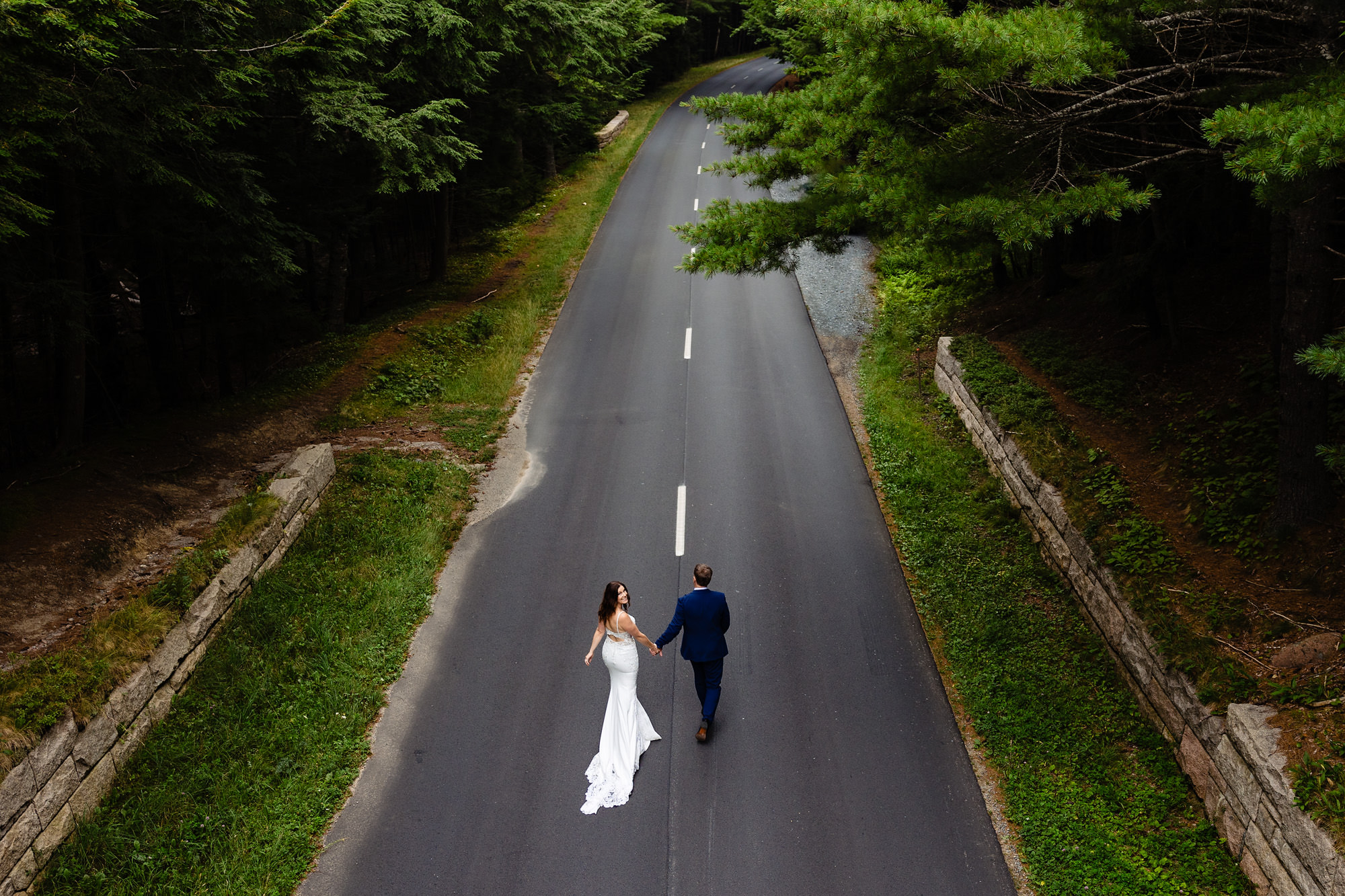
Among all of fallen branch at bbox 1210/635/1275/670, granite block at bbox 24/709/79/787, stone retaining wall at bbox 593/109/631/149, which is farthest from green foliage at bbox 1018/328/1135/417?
stone retaining wall at bbox 593/109/631/149

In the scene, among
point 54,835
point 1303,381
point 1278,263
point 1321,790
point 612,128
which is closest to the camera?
point 1321,790

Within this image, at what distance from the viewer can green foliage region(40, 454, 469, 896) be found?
21.2 feet

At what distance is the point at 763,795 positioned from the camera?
723 cm

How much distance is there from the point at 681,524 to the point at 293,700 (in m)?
5.37

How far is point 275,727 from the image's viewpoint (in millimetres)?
7816

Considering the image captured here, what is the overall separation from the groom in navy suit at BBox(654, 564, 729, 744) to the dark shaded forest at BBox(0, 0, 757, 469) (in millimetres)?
6733

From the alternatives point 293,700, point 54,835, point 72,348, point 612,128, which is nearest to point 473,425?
A: point 72,348

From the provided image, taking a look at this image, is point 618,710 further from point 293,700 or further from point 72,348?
point 72,348

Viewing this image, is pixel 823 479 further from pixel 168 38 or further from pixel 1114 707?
pixel 168 38

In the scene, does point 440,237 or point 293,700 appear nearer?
point 293,700

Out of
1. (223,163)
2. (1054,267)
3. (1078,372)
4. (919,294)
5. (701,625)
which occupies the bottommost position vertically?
(701,625)

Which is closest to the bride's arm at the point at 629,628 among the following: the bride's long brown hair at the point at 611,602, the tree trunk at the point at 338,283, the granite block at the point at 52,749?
the bride's long brown hair at the point at 611,602

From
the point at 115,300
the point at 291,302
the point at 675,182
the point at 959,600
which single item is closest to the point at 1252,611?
the point at 959,600

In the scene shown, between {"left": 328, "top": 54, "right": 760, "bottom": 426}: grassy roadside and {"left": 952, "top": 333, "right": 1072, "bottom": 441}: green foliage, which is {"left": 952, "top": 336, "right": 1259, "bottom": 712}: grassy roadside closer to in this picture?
{"left": 952, "top": 333, "right": 1072, "bottom": 441}: green foliage
